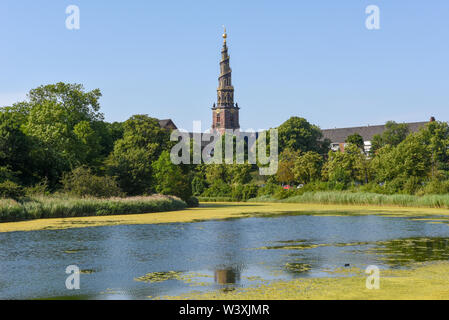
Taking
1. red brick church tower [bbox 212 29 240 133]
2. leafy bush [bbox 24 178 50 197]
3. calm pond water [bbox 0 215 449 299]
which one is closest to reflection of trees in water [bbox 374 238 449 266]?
calm pond water [bbox 0 215 449 299]

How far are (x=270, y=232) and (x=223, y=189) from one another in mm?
49523

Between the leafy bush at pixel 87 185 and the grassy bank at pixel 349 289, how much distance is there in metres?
30.8

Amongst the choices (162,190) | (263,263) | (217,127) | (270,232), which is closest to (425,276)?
(263,263)

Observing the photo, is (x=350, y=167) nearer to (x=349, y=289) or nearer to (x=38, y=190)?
(x=38, y=190)

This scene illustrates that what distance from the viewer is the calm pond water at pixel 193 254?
13.5 m

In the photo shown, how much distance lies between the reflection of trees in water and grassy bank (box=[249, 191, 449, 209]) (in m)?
23.0

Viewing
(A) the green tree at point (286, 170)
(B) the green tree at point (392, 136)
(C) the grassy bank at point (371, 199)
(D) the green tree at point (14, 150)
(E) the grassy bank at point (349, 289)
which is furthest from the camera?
(B) the green tree at point (392, 136)

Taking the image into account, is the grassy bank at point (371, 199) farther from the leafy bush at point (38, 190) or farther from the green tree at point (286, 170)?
the leafy bush at point (38, 190)

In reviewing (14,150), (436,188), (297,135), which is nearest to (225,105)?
(297,135)

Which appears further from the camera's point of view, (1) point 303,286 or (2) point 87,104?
(2) point 87,104

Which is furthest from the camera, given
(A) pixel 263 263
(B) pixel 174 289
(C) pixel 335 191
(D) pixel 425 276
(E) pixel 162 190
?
(C) pixel 335 191

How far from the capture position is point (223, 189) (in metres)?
76.4

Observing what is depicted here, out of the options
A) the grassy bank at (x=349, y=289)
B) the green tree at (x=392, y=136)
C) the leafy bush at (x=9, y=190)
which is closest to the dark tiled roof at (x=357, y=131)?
the green tree at (x=392, y=136)

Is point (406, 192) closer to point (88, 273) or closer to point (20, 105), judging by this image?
point (88, 273)
